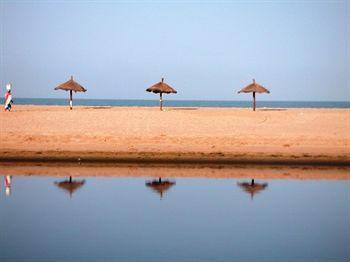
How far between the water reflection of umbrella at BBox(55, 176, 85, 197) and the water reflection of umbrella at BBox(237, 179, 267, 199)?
4677 millimetres

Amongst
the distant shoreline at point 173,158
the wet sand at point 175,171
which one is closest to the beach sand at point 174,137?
the distant shoreline at point 173,158

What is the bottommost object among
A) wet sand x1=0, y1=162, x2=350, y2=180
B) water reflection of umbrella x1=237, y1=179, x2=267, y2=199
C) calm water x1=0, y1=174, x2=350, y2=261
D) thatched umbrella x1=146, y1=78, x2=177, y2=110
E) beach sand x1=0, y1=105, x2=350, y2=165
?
calm water x1=0, y1=174, x2=350, y2=261

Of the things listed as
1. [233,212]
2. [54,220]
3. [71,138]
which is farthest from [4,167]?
[233,212]

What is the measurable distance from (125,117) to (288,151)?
38.6ft

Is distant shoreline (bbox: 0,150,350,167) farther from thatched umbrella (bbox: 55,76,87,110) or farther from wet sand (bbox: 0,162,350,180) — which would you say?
thatched umbrella (bbox: 55,76,87,110)

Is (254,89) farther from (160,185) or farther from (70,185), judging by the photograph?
(70,185)

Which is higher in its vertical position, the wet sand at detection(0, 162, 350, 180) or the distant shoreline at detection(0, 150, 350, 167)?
the distant shoreline at detection(0, 150, 350, 167)

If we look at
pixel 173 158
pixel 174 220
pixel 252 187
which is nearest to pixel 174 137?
pixel 173 158

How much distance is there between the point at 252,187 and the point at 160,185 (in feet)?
8.67

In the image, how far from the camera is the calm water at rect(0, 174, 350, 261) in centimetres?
996

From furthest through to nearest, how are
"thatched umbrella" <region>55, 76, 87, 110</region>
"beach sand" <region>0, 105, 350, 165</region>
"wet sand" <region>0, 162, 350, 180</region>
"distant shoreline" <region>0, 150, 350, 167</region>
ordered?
"thatched umbrella" <region>55, 76, 87, 110</region> < "beach sand" <region>0, 105, 350, 165</region> < "distant shoreline" <region>0, 150, 350, 167</region> < "wet sand" <region>0, 162, 350, 180</region>

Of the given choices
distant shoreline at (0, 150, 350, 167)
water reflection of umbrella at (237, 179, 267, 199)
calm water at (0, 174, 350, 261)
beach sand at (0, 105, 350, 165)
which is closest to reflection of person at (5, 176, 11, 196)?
calm water at (0, 174, 350, 261)

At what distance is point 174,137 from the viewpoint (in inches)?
1000

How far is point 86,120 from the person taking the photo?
30266mm
